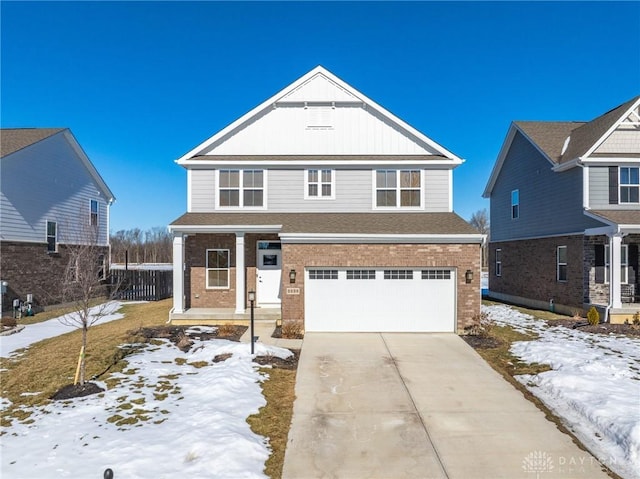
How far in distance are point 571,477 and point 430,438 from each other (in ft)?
5.70

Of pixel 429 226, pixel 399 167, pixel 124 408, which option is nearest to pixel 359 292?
pixel 429 226

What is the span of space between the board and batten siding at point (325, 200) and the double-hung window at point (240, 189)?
1.05ft

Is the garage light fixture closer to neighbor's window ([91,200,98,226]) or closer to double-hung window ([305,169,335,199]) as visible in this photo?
double-hung window ([305,169,335,199])

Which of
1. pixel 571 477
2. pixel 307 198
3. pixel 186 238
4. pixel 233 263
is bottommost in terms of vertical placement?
pixel 571 477

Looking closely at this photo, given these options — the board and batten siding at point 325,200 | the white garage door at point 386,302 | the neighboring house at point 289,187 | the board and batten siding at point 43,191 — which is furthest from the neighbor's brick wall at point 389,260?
the board and batten siding at point 43,191

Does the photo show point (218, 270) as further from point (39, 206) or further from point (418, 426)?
point (418, 426)

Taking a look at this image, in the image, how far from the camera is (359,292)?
A: 11.8m

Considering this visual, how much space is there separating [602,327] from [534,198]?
7.48 m

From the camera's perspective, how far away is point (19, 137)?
55.9ft

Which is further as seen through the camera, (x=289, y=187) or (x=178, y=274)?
(x=289, y=187)

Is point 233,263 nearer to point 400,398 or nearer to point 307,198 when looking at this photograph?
point 307,198

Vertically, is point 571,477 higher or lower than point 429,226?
lower

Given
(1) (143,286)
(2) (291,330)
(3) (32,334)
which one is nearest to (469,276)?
(2) (291,330)

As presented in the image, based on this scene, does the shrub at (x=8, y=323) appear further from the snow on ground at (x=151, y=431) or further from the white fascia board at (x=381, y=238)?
the white fascia board at (x=381, y=238)
